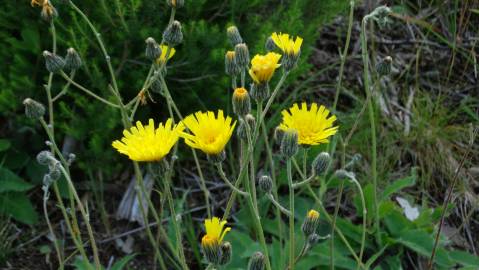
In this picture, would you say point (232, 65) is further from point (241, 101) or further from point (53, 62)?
point (53, 62)

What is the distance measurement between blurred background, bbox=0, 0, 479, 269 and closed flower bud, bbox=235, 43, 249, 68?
855 millimetres

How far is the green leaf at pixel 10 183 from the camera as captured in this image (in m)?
2.60

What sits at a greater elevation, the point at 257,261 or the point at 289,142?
the point at 289,142

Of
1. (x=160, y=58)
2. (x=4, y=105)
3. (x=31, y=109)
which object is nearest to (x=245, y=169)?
(x=160, y=58)

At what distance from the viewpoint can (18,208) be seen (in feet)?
8.92

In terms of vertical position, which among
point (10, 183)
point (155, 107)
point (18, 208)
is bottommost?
point (18, 208)

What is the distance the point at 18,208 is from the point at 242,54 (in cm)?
151

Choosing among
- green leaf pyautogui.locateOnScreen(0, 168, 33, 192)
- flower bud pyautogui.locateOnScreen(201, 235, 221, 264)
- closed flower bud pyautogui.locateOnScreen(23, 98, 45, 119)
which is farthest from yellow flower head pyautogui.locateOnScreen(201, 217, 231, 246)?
green leaf pyautogui.locateOnScreen(0, 168, 33, 192)

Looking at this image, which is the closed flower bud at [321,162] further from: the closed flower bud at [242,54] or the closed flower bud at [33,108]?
the closed flower bud at [33,108]

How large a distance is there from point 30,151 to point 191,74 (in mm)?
860

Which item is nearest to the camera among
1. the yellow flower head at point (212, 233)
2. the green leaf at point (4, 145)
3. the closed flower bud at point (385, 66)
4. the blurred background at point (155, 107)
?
the yellow flower head at point (212, 233)

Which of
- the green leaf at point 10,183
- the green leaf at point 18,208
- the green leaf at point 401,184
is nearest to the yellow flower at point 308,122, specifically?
the green leaf at point 401,184

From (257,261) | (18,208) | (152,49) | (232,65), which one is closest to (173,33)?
(152,49)

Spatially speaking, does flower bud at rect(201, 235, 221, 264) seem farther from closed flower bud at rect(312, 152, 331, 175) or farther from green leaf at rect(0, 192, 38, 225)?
green leaf at rect(0, 192, 38, 225)
